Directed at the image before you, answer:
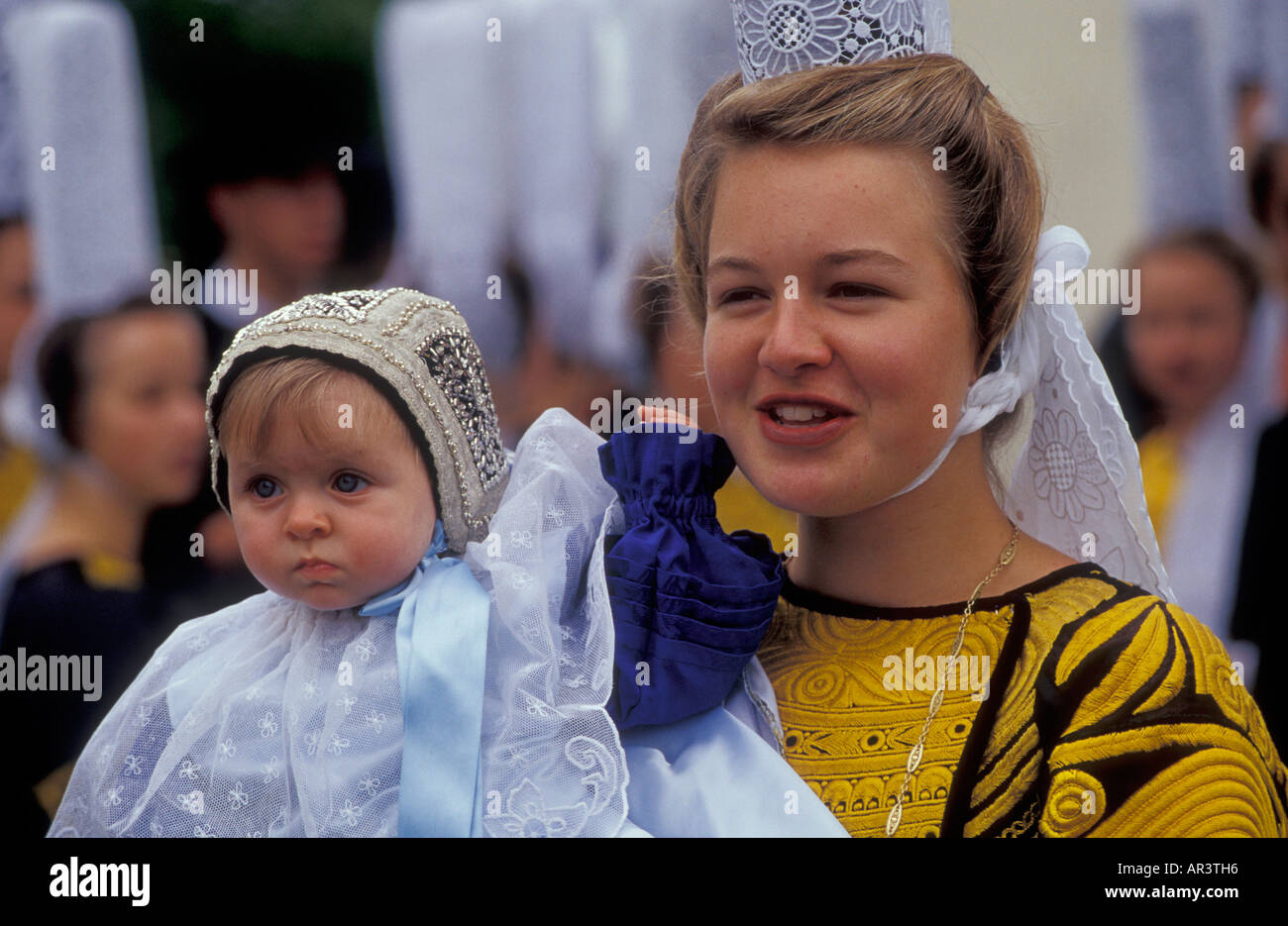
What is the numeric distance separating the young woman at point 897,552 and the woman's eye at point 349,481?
14.8 inches

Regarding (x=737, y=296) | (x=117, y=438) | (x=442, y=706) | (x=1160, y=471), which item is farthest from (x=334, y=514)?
(x=1160, y=471)

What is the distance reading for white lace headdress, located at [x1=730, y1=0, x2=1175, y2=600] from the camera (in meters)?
1.96

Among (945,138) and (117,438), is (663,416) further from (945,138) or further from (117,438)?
(117,438)

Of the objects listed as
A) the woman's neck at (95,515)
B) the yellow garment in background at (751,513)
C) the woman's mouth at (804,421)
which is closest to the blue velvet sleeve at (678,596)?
the woman's mouth at (804,421)

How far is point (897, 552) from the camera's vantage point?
202 centimetres

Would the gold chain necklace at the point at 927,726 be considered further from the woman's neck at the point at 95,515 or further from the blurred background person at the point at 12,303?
the blurred background person at the point at 12,303

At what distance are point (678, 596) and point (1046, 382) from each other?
701 mm

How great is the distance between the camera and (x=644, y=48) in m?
4.54

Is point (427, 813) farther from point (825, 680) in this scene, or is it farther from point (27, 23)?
point (27, 23)

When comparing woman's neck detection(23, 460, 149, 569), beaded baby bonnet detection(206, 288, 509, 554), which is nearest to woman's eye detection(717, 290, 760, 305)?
beaded baby bonnet detection(206, 288, 509, 554)

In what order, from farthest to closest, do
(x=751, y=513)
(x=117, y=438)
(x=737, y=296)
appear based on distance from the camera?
(x=117, y=438) < (x=751, y=513) < (x=737, y=296)

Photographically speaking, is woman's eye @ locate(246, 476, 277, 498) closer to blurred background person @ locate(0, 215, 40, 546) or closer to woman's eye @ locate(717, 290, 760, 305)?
woman's eye @ locate(717, 290, 760, 305)
